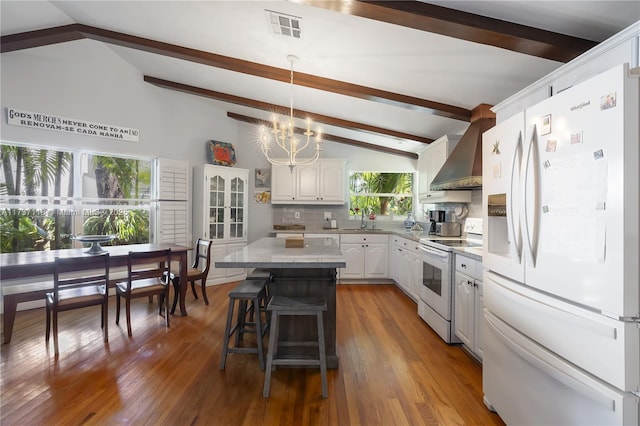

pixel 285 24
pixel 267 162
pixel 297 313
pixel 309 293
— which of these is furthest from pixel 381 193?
pixel 297 313

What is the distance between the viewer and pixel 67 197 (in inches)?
152

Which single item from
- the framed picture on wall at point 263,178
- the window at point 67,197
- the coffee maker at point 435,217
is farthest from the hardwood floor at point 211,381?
the framed picture on wall at point 263,178

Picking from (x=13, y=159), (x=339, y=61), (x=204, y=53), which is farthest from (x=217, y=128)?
(x=339, y=61)

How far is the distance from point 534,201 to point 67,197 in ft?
16.3

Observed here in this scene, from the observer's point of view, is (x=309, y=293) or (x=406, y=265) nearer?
(x=309, y=293)

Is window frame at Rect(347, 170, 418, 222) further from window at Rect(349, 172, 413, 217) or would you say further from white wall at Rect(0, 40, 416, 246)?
white wall at Rect(0, 40, 416, 246)

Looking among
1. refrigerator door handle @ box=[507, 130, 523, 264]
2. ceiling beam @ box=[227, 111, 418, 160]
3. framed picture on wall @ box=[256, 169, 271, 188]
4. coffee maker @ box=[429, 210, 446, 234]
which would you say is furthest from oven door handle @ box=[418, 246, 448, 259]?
framed picture on wall @ box=[256, 169, 271, 188]

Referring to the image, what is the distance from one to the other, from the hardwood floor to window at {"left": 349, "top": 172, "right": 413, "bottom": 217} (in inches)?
113

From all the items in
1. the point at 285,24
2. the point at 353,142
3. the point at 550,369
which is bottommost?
the point at 550,369

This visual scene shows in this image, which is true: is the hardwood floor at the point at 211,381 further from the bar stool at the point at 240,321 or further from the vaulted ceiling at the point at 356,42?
the vaulted ceiling at the point at 356,42

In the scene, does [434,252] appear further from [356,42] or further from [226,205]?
[226,205]

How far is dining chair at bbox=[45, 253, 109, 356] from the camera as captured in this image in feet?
8.31

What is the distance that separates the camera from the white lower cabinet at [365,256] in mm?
4949

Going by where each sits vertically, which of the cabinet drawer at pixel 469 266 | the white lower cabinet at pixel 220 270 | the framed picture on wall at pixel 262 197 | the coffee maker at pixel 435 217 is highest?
the framed picture on wall at pixel 262 197
